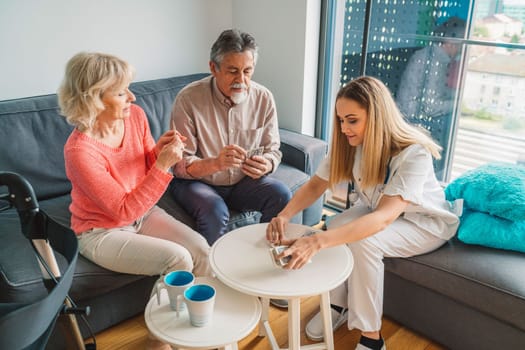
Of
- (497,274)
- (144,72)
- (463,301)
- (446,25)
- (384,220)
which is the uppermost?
(446,25)

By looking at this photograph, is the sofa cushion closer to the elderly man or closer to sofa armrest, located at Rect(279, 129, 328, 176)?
the elderly man

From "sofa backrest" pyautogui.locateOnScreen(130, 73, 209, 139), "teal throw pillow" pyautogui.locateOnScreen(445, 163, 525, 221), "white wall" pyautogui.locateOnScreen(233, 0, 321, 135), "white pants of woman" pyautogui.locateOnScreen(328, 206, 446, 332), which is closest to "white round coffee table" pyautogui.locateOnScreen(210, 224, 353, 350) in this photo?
"white pants of woman" pyautogui.locateOnScreen(328, 206, 446, 332)

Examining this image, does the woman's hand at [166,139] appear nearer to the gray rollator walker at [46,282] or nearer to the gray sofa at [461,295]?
the gray rollator walker at [46,282]

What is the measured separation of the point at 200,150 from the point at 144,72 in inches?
31.9

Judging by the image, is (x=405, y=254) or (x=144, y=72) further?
(x=144, y=72)

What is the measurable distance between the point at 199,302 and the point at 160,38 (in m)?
1.86

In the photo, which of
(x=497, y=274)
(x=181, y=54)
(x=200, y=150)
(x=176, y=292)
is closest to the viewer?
(x=176, y=292)

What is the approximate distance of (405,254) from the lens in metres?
1.69

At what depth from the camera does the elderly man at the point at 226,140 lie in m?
1.86

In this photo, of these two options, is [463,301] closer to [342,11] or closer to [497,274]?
[497,274]

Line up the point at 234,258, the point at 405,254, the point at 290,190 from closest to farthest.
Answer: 1. the point at 234,258
2. the point at 405,254
3. the point at 290,190

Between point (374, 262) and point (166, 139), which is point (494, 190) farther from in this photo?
point (166, 139)

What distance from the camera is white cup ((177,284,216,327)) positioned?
116 centimetres

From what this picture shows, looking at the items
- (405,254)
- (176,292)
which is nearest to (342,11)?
(405,254)
